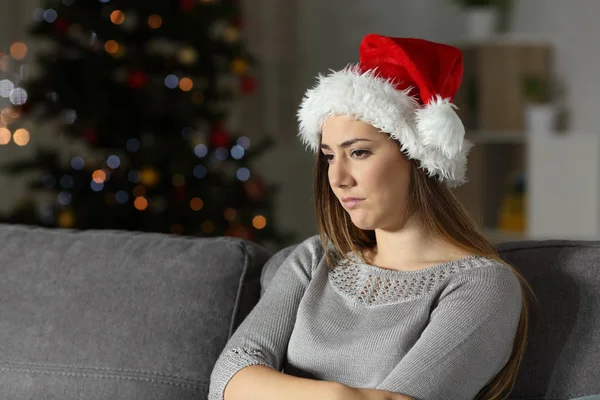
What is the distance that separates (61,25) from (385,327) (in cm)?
280

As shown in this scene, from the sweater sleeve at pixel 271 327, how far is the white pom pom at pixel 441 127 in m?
0.34

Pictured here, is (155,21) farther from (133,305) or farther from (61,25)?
(133,305)

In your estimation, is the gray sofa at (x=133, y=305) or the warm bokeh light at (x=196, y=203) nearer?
the gray sofa at (x=133, y=305)

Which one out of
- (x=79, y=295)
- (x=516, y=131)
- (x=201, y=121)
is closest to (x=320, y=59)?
(x=516, y=131)

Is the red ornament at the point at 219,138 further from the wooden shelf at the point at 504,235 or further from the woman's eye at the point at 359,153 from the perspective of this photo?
the woman's eye at the point at 359,153

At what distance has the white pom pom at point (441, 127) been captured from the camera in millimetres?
1579

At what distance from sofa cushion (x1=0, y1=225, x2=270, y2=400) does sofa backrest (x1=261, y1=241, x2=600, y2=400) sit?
588 millimetres

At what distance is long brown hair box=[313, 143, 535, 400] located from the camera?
157cm

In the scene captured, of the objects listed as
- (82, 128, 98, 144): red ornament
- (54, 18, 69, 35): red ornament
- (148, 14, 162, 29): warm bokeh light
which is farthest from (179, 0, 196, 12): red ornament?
(82, 128, 98, 144): red ornament

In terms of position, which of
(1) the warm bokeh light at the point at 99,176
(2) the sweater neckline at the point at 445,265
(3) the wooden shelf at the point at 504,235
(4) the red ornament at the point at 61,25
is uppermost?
(4) the red ornament at the point at 61,25

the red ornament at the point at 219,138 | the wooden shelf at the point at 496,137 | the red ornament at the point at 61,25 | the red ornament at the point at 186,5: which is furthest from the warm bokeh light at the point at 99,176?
the wooden shelf at the point at 496,137

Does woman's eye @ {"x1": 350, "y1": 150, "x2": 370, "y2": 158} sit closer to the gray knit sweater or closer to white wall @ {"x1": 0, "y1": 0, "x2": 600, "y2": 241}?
the gray knit sweater

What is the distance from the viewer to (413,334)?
1.53 metres

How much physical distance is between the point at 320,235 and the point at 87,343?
521mm
